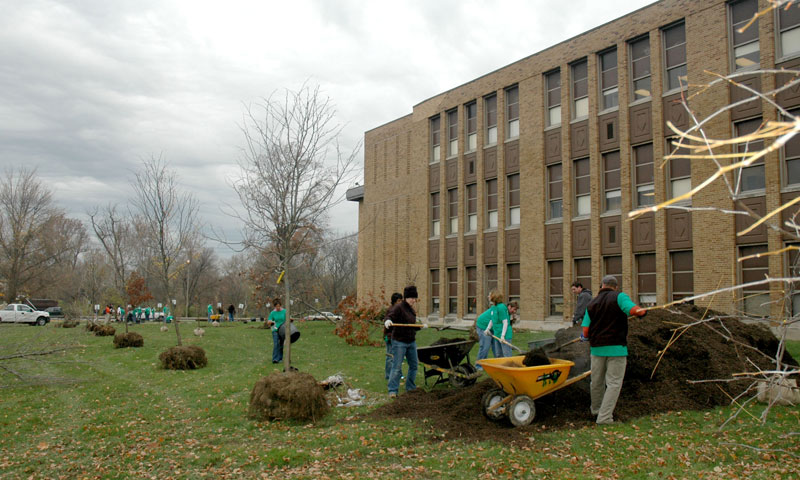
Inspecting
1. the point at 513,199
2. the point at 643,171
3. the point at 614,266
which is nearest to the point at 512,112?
the point at 513,199

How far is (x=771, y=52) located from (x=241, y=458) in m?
19.8

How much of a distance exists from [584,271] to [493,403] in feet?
56.3

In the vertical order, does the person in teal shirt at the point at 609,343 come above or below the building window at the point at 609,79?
below

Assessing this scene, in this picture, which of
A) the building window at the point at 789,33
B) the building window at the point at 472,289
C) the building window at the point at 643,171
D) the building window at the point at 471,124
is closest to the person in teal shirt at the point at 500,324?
the building window at the point at 643,171

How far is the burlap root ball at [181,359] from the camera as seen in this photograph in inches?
568

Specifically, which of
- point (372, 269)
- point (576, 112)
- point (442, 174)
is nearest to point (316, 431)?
point (576, 112)

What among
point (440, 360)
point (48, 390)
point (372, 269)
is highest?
point (372, 269)

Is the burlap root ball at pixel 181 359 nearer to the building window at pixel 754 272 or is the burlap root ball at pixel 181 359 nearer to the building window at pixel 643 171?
the building window at pixel 754 272

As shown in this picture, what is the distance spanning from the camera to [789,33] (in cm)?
1833

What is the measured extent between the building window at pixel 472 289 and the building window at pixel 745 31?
47.9ft

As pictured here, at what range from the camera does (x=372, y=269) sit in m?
36.8

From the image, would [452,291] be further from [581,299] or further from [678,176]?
[581,299]

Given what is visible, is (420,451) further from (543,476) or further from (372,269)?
(372,269)

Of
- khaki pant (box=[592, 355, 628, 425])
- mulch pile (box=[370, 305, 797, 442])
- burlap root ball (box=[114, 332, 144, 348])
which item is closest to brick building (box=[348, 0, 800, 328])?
mulch pile (box=[370, 305, 797, 442])
